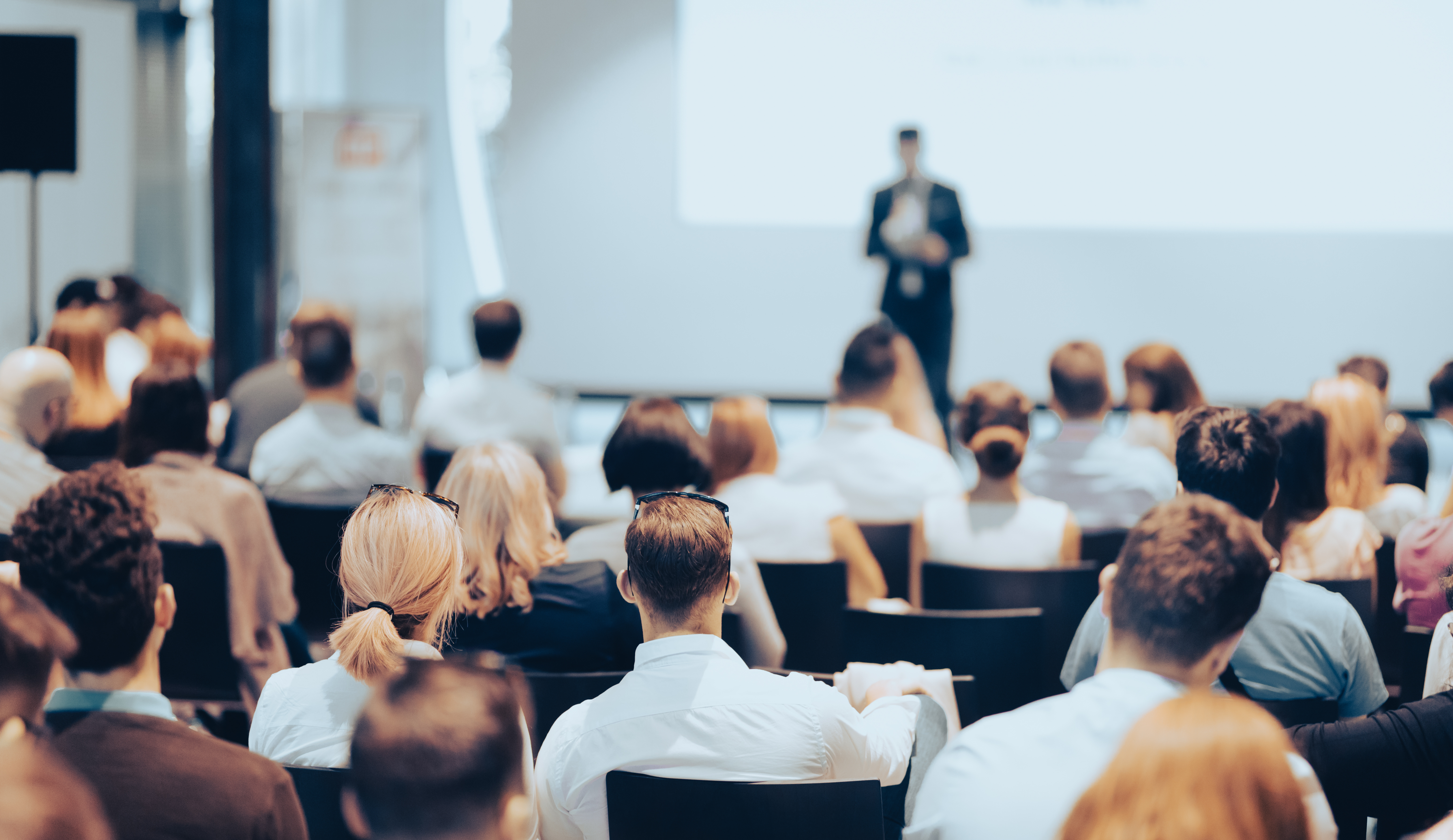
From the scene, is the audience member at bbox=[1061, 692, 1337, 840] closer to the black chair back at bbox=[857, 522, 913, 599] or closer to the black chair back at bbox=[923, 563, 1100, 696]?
the black chair back at bbox=[923, 563, 1100, 696]

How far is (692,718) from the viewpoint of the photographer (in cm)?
162

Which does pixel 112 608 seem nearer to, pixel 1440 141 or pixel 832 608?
pixel 832 608

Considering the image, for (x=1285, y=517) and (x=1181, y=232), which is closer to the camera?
(x=1285, y=517)

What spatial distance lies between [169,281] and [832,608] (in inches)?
275

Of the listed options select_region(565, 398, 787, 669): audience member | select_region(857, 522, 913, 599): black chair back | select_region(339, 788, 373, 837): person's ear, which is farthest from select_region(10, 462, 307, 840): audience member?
select_region(857, 522, 913, 599): black chair back

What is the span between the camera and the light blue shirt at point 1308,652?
204cm

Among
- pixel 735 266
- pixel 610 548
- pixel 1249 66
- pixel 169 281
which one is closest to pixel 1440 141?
pixel 1249 66

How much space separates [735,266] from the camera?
7.29 meters

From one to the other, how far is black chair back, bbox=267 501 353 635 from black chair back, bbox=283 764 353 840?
1739 millimetres

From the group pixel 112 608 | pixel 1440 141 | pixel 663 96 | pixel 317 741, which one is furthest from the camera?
pixel 663 96

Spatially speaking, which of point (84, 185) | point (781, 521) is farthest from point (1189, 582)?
point (84, 185)

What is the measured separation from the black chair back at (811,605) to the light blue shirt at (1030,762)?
4.70 feet

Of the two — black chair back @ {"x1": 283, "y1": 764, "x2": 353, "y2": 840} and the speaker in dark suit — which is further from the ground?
the speaker in dark suit

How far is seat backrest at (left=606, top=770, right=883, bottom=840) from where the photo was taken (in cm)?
146
